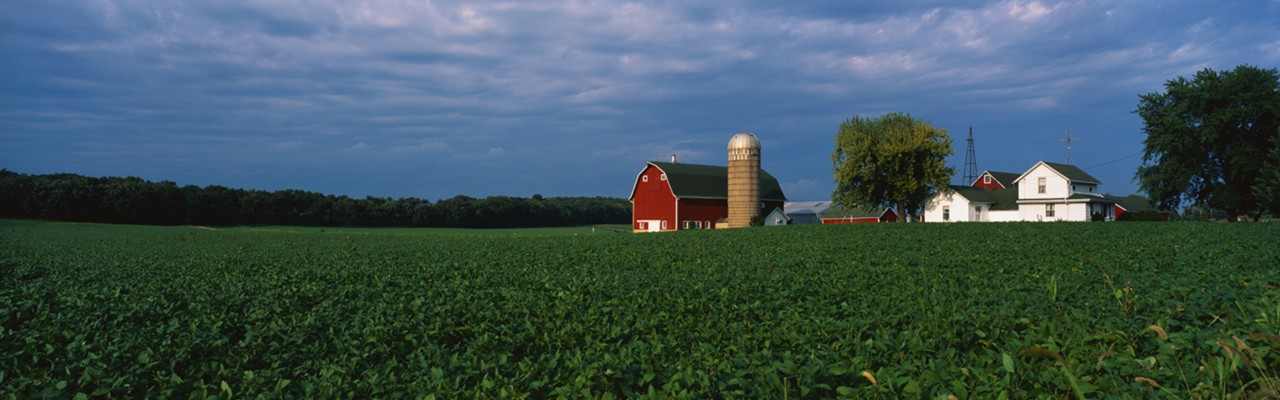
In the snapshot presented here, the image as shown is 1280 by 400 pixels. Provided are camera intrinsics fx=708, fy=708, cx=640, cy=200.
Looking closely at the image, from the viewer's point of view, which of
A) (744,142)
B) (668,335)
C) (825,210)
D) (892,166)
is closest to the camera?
(668,335)

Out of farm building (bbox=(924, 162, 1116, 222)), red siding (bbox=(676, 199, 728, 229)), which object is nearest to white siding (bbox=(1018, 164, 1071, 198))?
farm building (bbox=(924, 162, 1116, 222))

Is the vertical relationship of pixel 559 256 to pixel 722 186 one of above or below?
below

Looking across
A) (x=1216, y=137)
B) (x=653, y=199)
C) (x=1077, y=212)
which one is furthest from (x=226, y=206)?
(x=1216, y=137)

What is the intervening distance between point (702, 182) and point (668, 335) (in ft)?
179

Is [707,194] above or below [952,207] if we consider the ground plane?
above

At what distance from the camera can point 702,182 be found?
61.3 meters

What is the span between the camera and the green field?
195 inches

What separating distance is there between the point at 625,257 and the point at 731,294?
914 cm

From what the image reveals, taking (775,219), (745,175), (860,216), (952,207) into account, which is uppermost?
(745,175)

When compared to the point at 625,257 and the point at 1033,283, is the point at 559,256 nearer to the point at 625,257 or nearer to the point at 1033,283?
the point at 625,257

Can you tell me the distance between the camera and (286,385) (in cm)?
568

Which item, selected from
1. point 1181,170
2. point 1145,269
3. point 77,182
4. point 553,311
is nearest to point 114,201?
point 77,182

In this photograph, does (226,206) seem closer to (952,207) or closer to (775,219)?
(775,219)

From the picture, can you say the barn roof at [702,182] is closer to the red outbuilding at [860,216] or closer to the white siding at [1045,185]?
the red outbuilding at [860,216]
